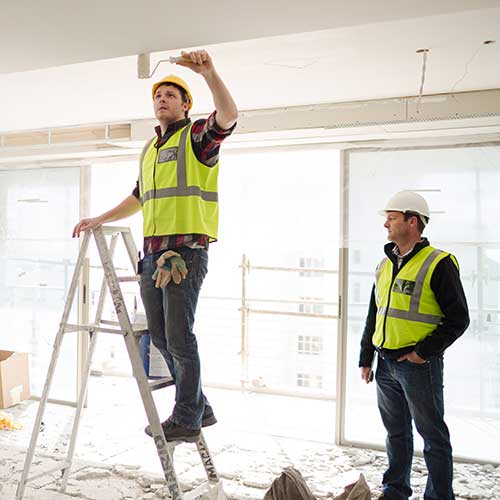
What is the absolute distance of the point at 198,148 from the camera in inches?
90.2

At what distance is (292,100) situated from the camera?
370 centimetres

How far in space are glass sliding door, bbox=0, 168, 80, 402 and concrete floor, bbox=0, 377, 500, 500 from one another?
0.40 m

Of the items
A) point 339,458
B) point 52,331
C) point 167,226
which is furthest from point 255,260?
point 167,226

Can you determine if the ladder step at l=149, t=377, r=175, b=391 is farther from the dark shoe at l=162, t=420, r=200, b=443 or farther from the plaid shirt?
the plaid shirt

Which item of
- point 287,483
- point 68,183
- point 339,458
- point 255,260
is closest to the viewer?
point 287,483

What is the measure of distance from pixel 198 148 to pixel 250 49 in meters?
0.71

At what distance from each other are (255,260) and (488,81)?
12.8 ft

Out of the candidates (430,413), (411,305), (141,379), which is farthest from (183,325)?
(430,413)

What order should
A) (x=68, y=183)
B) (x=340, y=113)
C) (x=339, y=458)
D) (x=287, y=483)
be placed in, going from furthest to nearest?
(x=68, y=183) → (x=339, y=458) → (x=340, y=113) → (x=287, y=483)

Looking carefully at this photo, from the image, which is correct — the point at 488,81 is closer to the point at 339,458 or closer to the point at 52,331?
the point at 339,458

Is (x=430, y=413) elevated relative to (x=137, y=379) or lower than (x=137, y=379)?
lower

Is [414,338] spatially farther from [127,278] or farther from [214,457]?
[214,457]

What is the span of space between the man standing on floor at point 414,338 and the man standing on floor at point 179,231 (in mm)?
975

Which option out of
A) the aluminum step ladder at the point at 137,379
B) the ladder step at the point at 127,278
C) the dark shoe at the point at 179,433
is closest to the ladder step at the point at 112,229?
→ the aluminum step ladder at the point at 137,379
